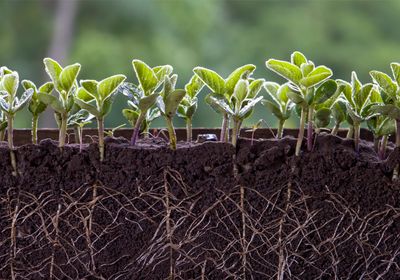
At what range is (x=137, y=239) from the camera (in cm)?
73

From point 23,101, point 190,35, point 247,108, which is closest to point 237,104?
point 247,108

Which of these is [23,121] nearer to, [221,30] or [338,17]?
[221,30]

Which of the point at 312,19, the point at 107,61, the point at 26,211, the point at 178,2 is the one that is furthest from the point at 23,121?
the point at 26,211

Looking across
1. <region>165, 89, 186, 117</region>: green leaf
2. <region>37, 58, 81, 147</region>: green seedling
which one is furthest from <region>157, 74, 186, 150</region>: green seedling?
<region>37, 58, 81, 147</region>: green seedling

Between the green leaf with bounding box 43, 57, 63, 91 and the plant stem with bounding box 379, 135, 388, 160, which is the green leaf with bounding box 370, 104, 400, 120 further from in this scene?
the green leaf with bounding box 43, 57, 63, 91

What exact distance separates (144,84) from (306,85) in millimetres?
185

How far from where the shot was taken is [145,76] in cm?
73

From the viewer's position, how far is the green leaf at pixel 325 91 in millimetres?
704

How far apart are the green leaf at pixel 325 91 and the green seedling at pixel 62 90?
270 mm

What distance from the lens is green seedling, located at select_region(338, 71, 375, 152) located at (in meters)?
0.72

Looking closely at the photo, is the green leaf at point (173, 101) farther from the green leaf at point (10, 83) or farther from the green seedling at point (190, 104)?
the green leaf at point (10, 83)

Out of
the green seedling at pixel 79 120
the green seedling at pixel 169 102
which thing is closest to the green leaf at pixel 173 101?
the green seedling at pixel 169 102

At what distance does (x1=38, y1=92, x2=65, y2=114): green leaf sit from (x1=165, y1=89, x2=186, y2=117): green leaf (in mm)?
119

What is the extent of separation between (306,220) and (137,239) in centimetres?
19
